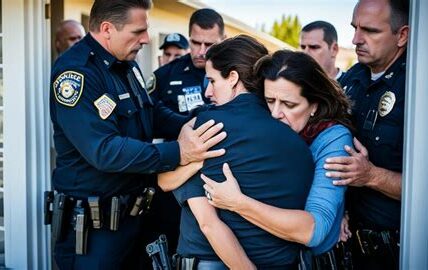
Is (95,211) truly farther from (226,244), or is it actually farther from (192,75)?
(192,75)

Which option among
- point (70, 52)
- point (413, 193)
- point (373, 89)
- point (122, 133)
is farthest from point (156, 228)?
point (413, 193)

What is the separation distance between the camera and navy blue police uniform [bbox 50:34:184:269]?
228 centimetres

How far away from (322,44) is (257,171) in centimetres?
303

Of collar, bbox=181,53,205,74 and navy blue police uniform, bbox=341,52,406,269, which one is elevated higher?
collar, bbox=181,53,205,74

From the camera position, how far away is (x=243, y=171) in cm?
187

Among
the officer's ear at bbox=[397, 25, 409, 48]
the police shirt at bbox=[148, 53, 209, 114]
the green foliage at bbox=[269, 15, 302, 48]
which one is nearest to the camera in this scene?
the officer's ear at bbox=[397, 25, 409, 48]

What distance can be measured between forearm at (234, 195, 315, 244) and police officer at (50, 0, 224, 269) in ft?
1.73

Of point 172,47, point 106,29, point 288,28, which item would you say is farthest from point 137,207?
point 288,28

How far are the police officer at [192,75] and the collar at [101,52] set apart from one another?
4.04 feet

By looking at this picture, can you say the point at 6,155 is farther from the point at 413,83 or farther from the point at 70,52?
the point at 413,83

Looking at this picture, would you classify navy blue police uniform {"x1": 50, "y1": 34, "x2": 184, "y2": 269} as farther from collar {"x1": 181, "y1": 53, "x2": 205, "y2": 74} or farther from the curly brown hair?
collar {"x1": 181, "y1": 53, "x2": 205, "y2": 74}

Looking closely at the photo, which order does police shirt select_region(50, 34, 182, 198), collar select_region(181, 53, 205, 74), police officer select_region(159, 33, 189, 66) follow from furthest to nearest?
police officer select_region(159, 33, 189, 66) → collar select_region(181, 53, 205, 74) → police shirt select_region(50, 34, 182, 198)

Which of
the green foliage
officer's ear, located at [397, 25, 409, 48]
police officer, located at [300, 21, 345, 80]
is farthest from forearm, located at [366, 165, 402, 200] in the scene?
the green foliage

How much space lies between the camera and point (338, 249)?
2.40 metres
